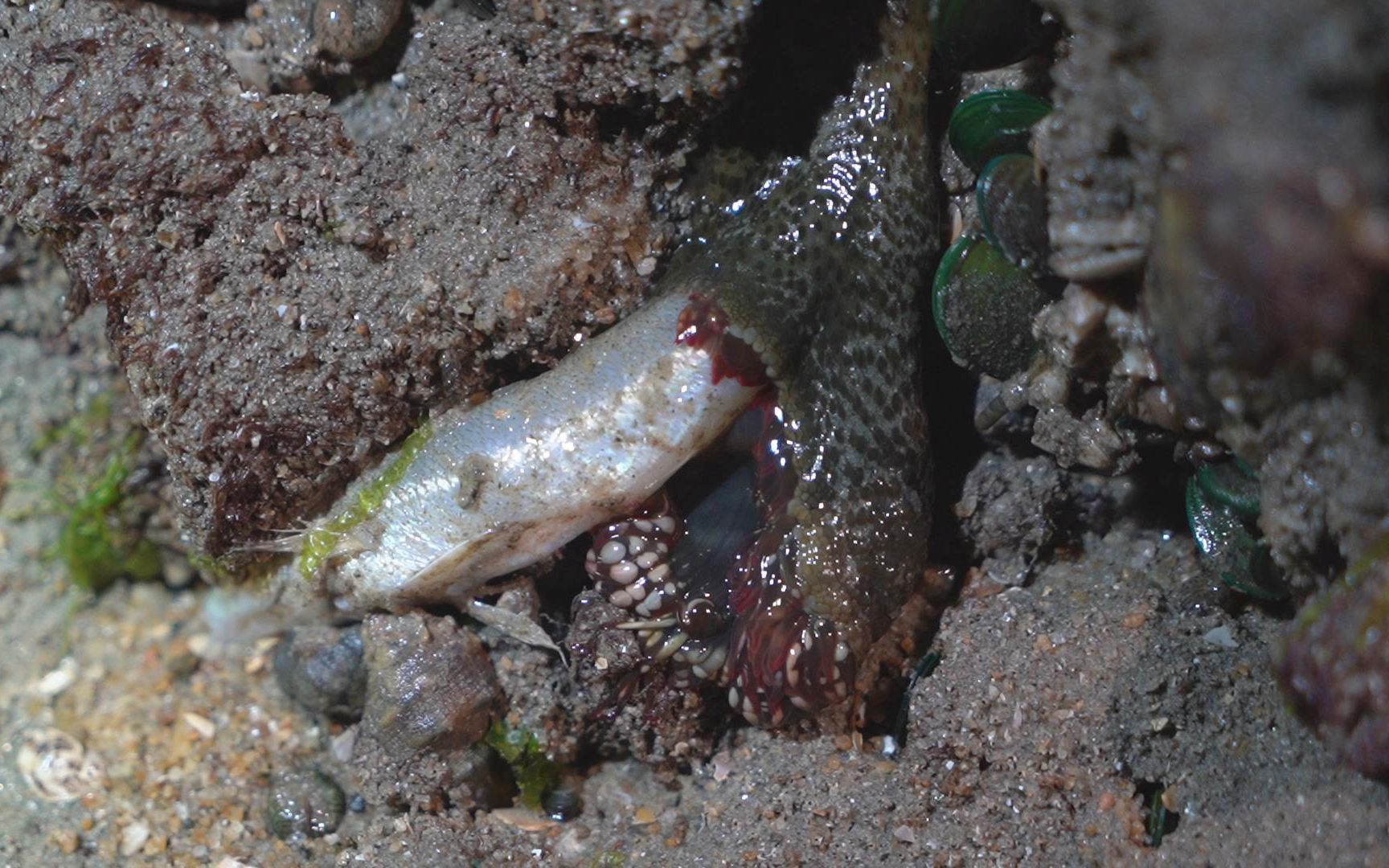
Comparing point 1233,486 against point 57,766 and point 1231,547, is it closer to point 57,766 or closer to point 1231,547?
point 1231,547

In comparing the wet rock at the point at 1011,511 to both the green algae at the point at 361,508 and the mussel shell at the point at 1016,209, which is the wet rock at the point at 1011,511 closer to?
the mussel shell at the point at 1016,209

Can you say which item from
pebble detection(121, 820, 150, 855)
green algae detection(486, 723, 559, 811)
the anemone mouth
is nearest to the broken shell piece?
pebble detection(121, 820, 150, 855)

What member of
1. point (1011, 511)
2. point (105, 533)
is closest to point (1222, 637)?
point (1011, 511)

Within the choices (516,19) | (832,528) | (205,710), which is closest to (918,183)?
(832,528)

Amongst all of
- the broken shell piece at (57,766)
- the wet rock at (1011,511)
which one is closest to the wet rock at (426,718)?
the broken shell piece at (57,766)

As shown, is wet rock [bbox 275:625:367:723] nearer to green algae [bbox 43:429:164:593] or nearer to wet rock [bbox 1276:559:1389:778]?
green algae [bbox 43:429:164:593]

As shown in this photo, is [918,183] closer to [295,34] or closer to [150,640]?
[295,34]
